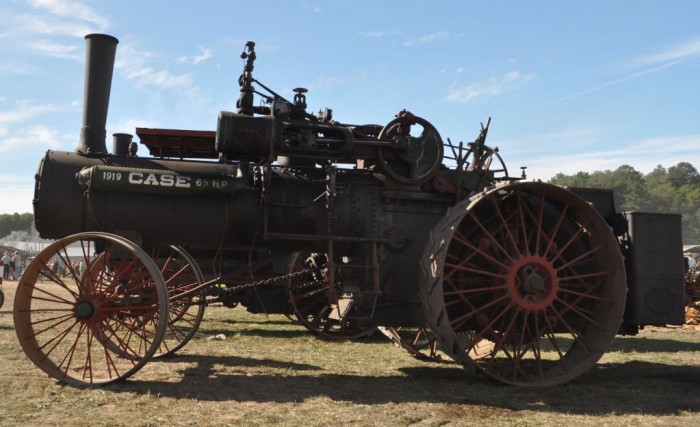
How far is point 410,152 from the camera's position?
686 centimetres

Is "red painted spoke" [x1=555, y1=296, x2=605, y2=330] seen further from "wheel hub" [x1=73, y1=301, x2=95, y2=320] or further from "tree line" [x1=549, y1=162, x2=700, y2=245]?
"tree line" [x1=549, y1=162, x2=700, y2=245]

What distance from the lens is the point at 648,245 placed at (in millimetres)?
6758

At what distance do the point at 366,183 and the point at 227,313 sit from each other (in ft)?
33.2

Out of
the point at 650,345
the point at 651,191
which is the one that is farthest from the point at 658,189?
the point at 650,345

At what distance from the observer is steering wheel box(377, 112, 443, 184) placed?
6824mm

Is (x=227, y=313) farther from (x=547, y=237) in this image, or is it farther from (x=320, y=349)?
(x=547, y=237)

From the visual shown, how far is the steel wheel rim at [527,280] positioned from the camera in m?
6.04

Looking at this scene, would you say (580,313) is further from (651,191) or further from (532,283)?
(651,191)

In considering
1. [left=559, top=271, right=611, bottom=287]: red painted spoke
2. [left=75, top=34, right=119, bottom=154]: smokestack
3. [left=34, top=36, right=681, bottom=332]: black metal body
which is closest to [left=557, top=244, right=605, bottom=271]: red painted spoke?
[left=559, top=271, right=611, bottom=287]: red painted spoke

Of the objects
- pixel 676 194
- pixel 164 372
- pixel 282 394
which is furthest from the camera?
pixel 676 194

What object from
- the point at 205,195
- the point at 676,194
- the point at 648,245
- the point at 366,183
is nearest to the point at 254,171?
the point at 205,195

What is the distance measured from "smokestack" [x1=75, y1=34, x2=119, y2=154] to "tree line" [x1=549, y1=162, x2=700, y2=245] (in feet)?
364

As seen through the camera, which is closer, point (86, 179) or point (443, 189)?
point (86, 179)

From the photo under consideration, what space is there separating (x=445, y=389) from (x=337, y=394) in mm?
1174
